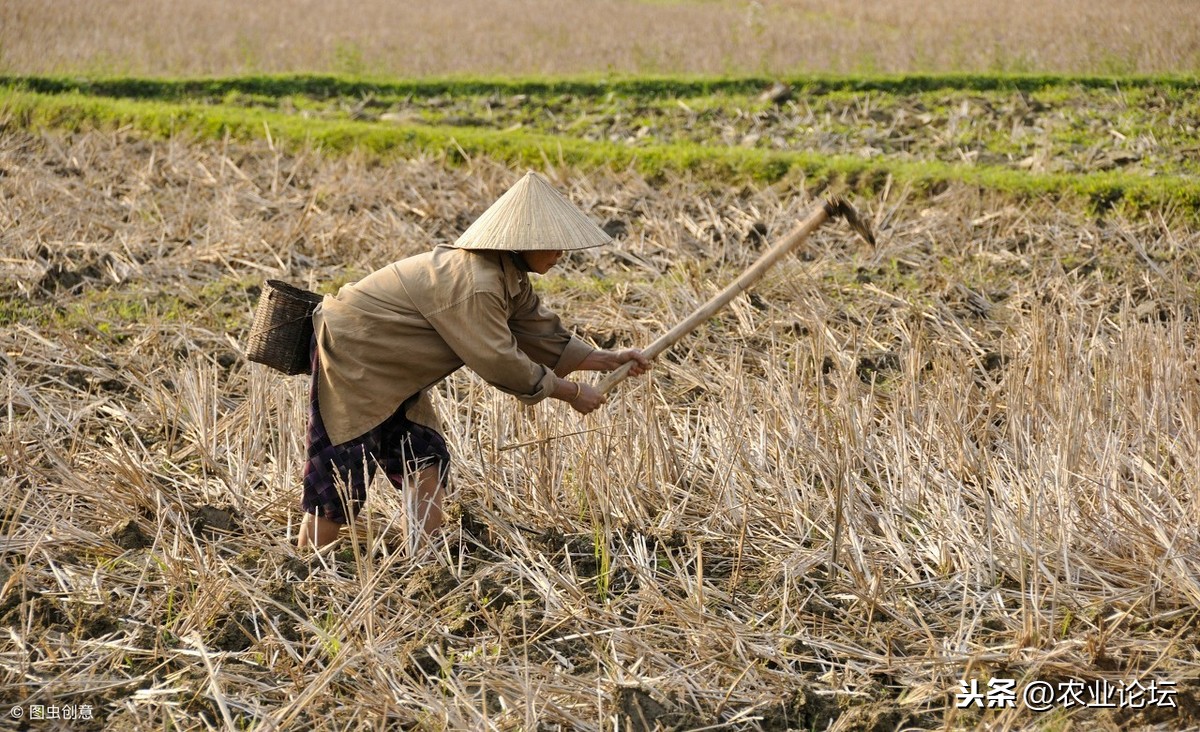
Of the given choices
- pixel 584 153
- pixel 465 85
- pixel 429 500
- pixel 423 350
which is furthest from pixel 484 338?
pixel 465 85

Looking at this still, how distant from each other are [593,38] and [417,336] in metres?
9.04

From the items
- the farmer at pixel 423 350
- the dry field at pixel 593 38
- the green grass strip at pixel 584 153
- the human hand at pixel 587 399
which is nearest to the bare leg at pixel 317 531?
the farmer at pixel 423 350

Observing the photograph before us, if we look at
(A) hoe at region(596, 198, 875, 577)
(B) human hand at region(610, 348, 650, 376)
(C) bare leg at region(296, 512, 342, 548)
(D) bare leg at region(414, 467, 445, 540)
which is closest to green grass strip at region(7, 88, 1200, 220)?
(A) hoe at region(596, 198, 875, 577)

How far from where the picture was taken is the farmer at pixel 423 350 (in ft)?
10.2

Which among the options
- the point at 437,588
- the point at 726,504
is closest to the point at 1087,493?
the point at 726,504

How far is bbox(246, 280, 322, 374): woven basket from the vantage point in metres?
3.31

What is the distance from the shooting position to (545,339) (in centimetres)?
342

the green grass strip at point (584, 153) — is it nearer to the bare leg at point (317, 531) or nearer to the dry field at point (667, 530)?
the dry field at point (667, 530)

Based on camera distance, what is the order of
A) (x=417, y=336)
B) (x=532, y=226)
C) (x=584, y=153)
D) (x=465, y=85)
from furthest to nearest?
1. (x=465, y=85)
2. (x=584, y=153)
3. (x=417, y=336)
4. (x=532, y=226)

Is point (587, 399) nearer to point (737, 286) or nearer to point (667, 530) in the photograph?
point (667, 530)

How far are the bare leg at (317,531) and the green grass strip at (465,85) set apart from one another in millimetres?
6742

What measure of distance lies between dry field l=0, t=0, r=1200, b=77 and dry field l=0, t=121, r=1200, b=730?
4.85m

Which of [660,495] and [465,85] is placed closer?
[660,495]

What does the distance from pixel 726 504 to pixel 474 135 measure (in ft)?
17.7
